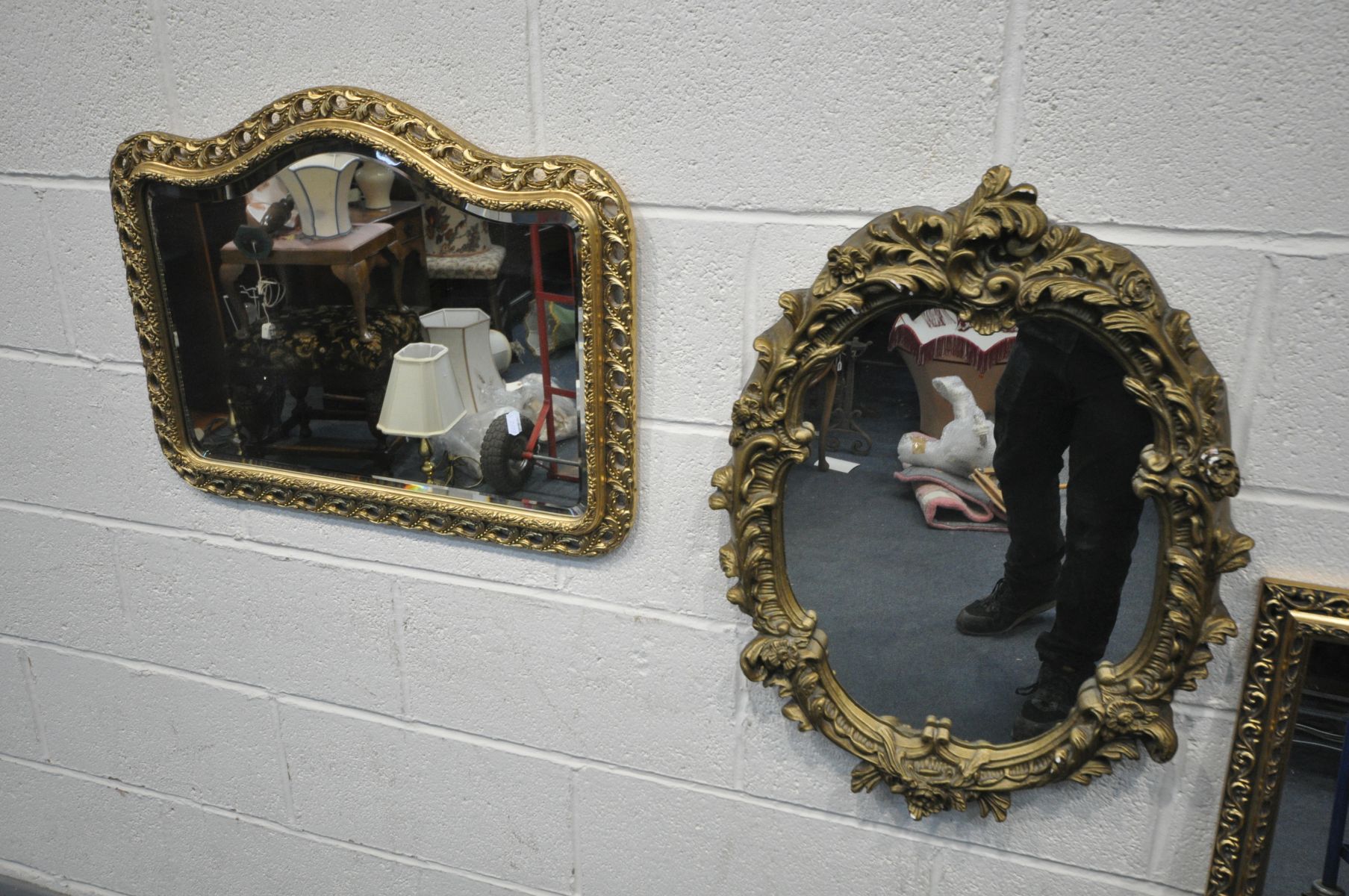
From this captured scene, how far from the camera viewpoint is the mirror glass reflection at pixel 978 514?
1051 mm

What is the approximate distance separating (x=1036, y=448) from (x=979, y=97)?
37 centimetres

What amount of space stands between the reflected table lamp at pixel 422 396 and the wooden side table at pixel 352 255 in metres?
0.06

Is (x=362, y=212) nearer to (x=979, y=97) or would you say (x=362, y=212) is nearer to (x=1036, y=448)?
(x=979, y=97)

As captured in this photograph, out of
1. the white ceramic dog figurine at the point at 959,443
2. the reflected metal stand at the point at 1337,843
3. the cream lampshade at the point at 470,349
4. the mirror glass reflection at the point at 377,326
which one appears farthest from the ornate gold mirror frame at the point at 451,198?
the reflected metal stand at the point at 1337,843

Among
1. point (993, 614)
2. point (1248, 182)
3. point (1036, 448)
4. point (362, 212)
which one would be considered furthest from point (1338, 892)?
point (362, 212)

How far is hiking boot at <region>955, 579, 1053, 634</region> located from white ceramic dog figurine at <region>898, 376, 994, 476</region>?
0.46 ft

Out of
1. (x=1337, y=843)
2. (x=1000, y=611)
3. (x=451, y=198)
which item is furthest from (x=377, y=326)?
(x=1337, y=843)

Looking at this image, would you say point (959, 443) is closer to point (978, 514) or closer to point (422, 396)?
point (978, 514)

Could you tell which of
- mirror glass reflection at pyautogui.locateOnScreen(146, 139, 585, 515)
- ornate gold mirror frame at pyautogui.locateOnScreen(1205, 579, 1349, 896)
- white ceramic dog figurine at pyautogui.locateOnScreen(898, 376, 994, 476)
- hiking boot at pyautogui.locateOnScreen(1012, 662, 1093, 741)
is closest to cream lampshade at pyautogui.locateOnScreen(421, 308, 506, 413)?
mirror glass reflection at pyautogui.locateOnScreen(146, 139, 585, 515)

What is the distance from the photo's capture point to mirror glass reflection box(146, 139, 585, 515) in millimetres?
1196

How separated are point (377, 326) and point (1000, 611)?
830mm

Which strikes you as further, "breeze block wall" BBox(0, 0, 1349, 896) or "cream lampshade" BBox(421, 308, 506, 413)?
"cream lampshade" BBox(421, 308, 506, 413)

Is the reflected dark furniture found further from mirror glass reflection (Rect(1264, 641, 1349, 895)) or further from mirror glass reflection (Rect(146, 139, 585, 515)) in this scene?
mirror glass reflection (Rect(1264, 641, 1349, 895))

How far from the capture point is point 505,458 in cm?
128
